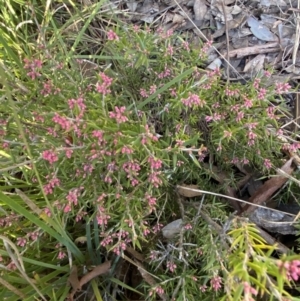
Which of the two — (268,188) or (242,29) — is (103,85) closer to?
(268,188)

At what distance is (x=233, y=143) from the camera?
4.87ft

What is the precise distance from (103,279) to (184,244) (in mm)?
377

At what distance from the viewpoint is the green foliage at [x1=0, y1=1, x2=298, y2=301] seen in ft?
4.04

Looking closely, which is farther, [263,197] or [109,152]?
[263,197]

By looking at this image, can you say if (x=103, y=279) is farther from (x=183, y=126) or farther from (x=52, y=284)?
(x=183, y=126)

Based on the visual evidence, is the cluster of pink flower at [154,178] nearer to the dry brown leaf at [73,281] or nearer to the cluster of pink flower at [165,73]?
the cluster of pink flower at [165,73]

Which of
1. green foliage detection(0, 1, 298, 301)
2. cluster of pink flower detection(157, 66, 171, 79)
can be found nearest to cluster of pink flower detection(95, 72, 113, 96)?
green foliage detection(0, 1, 298, 301)

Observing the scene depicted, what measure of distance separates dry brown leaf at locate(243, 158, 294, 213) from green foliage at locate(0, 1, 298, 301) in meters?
0.05

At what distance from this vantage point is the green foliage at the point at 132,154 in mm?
1231

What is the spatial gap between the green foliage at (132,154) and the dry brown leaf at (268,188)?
0.05 m

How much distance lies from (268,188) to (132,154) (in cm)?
51

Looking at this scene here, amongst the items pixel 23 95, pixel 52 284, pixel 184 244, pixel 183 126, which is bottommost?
pixel 52 284

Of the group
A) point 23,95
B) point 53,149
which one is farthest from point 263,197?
point 23,95

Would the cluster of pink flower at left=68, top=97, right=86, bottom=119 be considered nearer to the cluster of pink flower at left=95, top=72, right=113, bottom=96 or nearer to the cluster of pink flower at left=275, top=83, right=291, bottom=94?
the cluster of pink flower at left=95, top=72, right=113, bottom=96
